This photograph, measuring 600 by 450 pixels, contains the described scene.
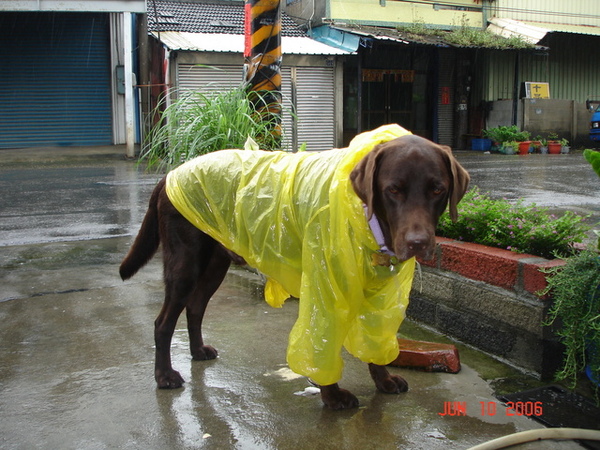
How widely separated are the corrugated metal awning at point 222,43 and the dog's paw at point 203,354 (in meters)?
12.4

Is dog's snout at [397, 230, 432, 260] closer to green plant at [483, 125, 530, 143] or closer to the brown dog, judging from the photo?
the brown dog

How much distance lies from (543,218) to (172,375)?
2372 mm

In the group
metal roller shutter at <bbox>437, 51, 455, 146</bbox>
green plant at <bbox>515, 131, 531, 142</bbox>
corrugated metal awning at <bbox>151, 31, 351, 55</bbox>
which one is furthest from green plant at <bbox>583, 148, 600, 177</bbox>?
metal roller shutter at <bbox>437, 51, 455, 146</bbox>

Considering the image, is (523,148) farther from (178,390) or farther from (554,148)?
(178,390)

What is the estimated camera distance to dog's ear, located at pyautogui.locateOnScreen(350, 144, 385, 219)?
103 inches

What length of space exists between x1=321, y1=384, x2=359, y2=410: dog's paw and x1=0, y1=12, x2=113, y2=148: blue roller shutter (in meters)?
18.7

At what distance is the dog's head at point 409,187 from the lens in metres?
2.53

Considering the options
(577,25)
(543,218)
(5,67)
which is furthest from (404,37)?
(543,218)

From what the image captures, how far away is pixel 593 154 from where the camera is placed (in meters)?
3.04

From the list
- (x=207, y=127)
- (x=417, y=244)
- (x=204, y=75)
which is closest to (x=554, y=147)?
(x=204, y=75)

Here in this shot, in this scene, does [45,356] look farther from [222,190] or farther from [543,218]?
[543,218]

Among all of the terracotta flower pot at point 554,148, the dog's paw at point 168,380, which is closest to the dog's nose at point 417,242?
the dog's paw at point 168,380

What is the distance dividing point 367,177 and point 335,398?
1.08 meters

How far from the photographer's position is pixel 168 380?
3244 millimetres
